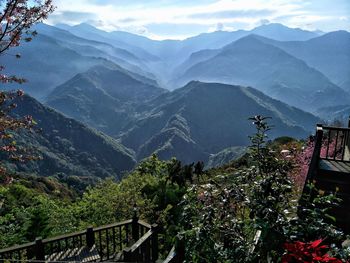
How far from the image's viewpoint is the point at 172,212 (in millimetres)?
13266

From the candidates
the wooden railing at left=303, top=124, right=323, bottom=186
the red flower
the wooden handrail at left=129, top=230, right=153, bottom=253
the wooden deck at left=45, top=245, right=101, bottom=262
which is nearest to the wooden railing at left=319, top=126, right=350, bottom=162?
the wooden railing at left=303, top=124, right=323, bottom=186

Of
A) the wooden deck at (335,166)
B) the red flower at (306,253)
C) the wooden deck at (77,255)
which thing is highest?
the wooden deck at (335,166)

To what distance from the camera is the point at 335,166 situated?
30.5ft

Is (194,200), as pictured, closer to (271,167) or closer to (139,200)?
(271,167)

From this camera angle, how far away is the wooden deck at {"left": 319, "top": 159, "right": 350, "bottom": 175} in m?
8.99

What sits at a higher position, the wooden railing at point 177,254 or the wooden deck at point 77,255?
the wooden railing at point 177,254

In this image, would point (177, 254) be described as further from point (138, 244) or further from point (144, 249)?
point (144, 249)

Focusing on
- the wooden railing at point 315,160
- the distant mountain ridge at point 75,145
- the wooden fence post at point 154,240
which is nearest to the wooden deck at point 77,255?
the wooden fence post at point 154,240

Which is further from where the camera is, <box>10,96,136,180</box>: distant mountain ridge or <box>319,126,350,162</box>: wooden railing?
<box>10,96,136,180</box>: distant mountain ridge

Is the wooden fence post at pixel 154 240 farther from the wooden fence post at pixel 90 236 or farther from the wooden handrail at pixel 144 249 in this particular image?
the wooden fence post at pixel 90 236

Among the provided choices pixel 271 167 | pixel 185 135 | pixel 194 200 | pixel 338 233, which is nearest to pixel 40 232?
pixel 194 200

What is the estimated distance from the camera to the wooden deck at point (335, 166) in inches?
354

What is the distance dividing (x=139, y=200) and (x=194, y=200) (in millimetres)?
9368

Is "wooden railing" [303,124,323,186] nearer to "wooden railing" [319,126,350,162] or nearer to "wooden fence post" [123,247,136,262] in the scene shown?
"wooden railing" [319,126,350,162]
